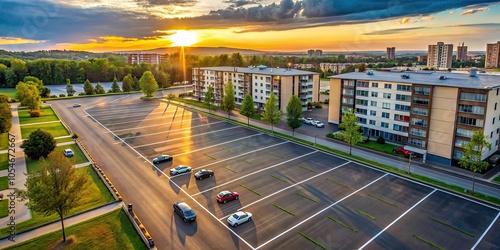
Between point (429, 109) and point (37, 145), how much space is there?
198ft

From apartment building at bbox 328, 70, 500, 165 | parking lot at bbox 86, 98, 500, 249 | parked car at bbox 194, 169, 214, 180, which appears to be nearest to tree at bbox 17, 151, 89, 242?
parking lot at bbox 86, 98, 500, 249

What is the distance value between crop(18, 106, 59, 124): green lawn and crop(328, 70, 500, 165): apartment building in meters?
70.5

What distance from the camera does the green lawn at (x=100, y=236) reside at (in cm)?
2561

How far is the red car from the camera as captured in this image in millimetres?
33656

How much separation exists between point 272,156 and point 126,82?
99.2 metres

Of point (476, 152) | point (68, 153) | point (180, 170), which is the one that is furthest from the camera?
point (68, 153)

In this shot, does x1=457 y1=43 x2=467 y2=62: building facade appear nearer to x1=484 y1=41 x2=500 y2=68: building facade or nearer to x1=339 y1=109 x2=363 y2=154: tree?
x1=484 y1=41 x2=500 y2=68: building facade

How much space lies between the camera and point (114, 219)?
1178 inches

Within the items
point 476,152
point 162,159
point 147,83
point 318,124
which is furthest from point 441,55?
point 162,159

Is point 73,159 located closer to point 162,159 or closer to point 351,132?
point 162,159

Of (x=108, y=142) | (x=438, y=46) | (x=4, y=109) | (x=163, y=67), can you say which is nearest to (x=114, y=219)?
(x=108, y=142)

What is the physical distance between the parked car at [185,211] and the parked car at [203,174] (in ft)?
27.5

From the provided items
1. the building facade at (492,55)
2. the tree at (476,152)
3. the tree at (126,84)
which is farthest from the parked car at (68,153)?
the building facade at (492,55)

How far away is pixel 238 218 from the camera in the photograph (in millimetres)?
29406
